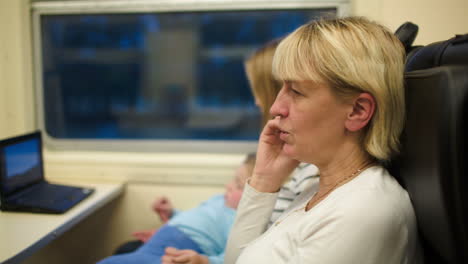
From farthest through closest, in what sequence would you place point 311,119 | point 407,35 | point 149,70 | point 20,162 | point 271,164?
1. point 149,70
2. point 20,162
3. point 271,164
4. point 407,35
5. point 311,119

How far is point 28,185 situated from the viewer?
186 centimetres

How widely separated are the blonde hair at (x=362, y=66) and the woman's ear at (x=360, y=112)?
0.01m

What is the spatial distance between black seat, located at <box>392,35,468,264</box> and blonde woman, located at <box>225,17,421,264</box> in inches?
1.9

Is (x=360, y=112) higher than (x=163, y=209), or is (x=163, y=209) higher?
(x=360, y=112)

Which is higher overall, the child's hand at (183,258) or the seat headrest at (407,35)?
the seat headrest at (407,35)

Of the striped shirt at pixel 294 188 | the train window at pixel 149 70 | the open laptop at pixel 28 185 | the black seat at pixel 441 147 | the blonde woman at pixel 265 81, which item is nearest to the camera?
the black seat at pixel 441 147

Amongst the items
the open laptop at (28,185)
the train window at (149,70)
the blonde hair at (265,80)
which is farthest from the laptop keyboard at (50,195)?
the blonde hair at (265,80)

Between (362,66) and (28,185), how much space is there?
5.54 ft

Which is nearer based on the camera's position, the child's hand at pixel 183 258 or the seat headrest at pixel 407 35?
the seat headrest at pixel 407 35

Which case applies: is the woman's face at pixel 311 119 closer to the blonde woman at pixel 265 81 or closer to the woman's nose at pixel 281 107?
the woman's nose at pixel 281 107

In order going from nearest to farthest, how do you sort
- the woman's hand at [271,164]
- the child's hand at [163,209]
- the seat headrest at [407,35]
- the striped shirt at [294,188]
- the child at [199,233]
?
the seat headrest at [407,35] < the woman's hand at [271,164] < the striped shirt at [294,188] < the child at [199,233] < the child's hand at [163,209]

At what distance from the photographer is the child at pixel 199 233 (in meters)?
1.43

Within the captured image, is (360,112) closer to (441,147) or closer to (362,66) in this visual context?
(362,66)

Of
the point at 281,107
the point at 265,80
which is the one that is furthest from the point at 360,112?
the point at 265,80
